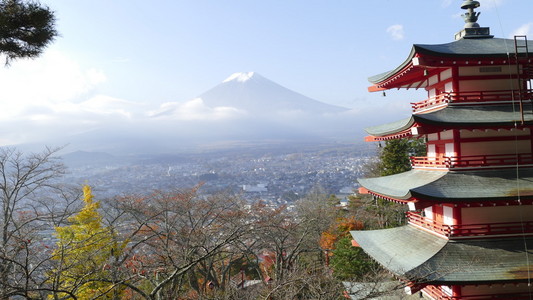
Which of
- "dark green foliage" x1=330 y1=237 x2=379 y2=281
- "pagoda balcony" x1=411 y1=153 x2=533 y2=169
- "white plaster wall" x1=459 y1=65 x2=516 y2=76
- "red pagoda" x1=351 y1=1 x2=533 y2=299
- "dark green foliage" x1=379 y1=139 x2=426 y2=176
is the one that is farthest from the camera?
"dark green foliage" x1=379 y1=139 x2=426 y2=176

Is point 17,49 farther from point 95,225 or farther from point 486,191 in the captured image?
point 95,225

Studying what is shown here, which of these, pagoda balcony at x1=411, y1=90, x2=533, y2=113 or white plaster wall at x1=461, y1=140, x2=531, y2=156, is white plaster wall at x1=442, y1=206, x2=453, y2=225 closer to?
white plaster wall at x1=461, y1=140, x2=531, y2=156

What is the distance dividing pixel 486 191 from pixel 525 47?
10.9ft

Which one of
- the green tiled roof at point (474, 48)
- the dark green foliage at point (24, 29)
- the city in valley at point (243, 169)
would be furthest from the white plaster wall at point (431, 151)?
the city in valley at point (243, 169)

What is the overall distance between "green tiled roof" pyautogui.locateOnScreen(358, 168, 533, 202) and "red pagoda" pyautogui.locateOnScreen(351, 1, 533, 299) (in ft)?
0.06

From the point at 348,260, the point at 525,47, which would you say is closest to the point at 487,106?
the point at 525,47

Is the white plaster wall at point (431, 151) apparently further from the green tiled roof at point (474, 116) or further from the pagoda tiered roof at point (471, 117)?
the green tiled roof at point (474, 116)

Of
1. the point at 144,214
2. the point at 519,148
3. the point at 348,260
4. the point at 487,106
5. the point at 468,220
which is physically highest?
the point at 487,106

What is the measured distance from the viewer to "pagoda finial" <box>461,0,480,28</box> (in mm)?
9742

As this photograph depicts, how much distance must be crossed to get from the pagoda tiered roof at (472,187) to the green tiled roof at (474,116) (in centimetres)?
115

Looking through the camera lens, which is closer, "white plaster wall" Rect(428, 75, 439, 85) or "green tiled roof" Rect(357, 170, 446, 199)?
"green tiled roof" Rect(357, 170, 446, 199)

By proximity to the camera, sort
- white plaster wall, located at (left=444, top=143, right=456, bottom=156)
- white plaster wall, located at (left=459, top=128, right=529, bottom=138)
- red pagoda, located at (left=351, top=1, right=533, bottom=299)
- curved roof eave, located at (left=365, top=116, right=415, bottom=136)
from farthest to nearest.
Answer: curved roof eave, located at (left=365, top=116, right=415, bottom=136)
white plaster wall, located at (left=444, top=143, right=456, bottom=156)
white plaster wall, located at (left=459, top=128, right=529, bottom=138)
red pagoda, located at (left=351, top=1, right=533, bottom=299)

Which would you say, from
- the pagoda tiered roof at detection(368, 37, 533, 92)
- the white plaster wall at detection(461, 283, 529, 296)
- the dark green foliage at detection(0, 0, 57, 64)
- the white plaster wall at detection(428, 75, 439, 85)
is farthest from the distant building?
the dark green foliage at detection(0, 0, 57, 64)

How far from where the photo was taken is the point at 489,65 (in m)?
8.62
